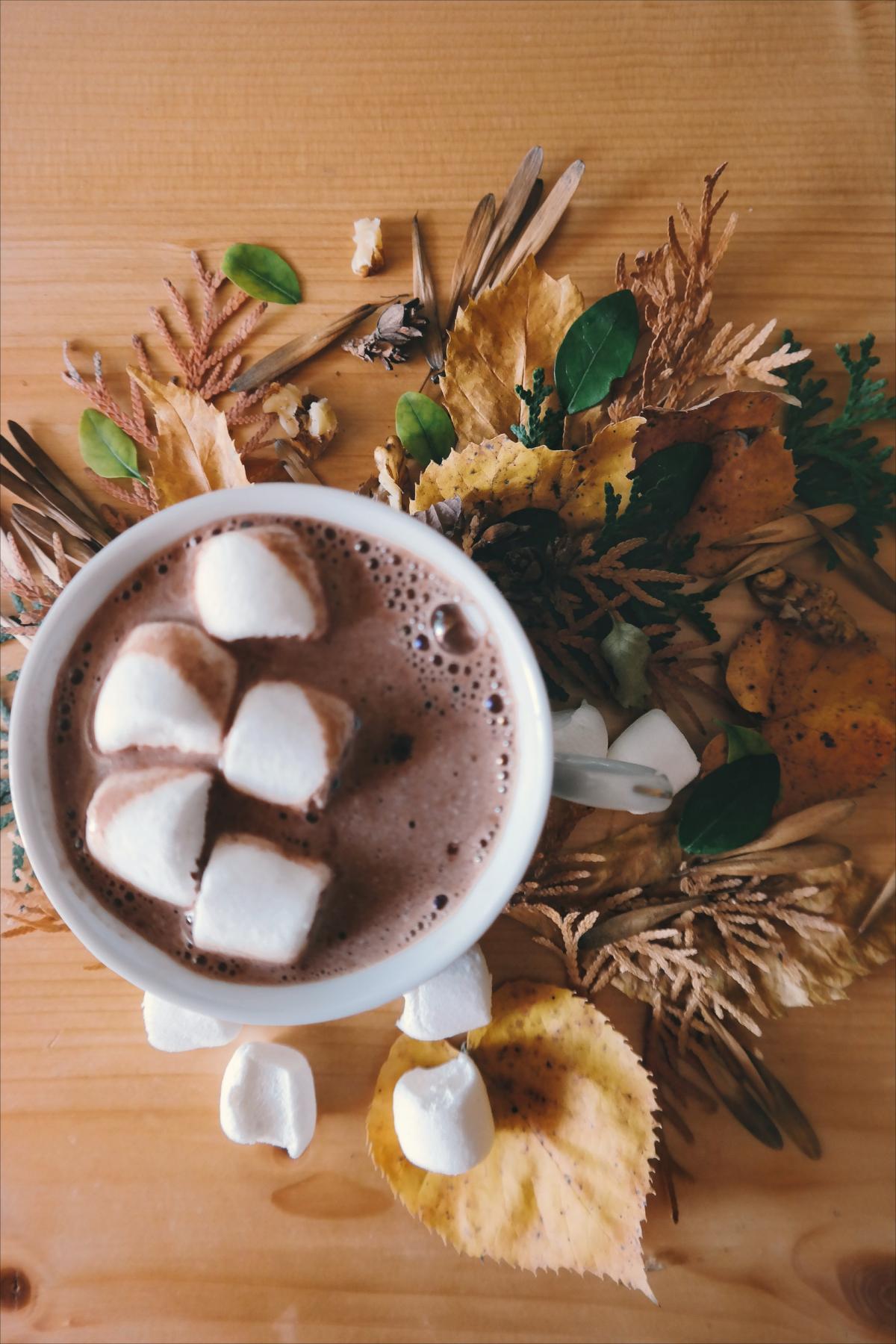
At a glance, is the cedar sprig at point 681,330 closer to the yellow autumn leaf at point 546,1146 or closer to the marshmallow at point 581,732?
the marshmallow at point 581,732

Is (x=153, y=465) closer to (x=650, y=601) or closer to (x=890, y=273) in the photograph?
(x=650, y=601)

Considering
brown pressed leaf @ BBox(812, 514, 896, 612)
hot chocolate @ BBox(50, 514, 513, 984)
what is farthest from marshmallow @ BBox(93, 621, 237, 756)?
brown pressed leaf @ BBox(812, 514, 896, 612)

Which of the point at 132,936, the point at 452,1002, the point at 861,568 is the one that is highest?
the point at 861,568

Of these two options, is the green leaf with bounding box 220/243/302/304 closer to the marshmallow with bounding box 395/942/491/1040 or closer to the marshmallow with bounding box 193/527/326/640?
the marshmallow with bounding box 193/527/326/640

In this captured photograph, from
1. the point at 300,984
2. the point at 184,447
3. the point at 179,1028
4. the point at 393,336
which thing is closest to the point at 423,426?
the point at 393,336

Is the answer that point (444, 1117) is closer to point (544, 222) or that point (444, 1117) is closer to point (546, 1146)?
point (546, 1146)

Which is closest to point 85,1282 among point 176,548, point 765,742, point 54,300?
point 176,548
